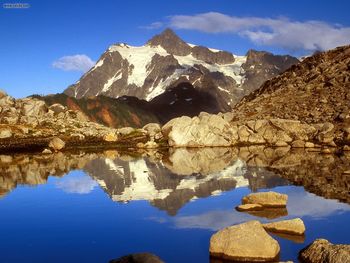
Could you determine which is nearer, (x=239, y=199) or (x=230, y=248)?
(x=230, y=248)

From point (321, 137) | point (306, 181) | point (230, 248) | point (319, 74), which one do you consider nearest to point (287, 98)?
point (319, 74)

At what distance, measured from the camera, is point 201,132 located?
296 ft

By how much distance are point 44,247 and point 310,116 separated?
75.9 metres

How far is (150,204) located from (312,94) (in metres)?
73.2

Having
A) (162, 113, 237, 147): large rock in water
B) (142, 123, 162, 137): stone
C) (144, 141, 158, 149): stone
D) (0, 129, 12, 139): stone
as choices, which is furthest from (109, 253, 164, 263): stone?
(0, 129, 12, 139): stone

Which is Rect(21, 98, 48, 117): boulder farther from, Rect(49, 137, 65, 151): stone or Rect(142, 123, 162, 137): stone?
Rect(49, 137, 65, 151): stone

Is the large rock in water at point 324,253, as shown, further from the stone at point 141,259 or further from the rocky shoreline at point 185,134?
the rocky shoreline at point 185,134

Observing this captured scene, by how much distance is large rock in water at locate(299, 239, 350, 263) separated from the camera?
58.5ft

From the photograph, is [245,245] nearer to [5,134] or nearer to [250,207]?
[250,207]

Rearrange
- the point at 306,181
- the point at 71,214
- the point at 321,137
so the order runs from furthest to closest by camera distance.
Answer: the point at 321,137
the point at 306,181
the point at 71,214

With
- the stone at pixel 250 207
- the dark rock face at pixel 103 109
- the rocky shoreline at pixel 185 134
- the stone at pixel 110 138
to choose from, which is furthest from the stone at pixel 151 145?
the dark rock face at pixel 103 109

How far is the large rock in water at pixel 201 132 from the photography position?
8931cm

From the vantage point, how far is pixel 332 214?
29281mm

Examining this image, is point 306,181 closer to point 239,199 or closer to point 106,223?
point 239,199
